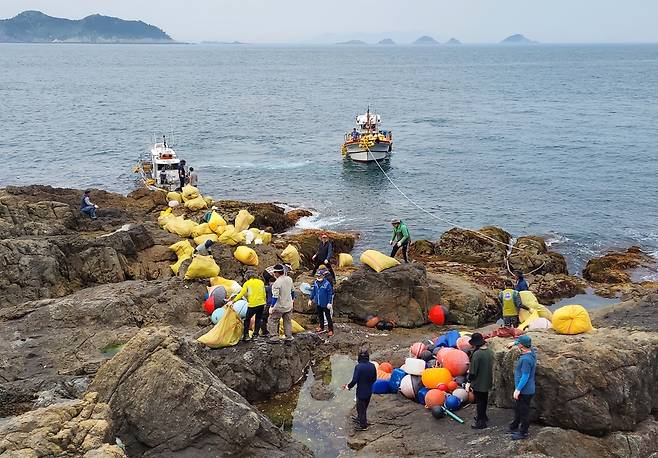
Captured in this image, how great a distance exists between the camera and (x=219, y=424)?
9055 mm

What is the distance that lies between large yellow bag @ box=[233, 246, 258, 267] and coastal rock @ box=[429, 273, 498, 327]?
522cm

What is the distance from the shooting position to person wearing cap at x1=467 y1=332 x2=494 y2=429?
9.98 meters

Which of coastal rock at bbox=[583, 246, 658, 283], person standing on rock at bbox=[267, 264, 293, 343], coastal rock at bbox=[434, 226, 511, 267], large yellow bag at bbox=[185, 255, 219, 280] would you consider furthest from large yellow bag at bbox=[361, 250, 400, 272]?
coastal rock at bbox=[583, 246, 658, 283]

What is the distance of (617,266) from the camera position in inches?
969

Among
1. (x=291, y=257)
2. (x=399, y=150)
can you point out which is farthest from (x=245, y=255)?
(x=399, y=150)

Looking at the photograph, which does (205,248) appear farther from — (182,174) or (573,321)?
(182,174)

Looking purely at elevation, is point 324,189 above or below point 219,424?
below

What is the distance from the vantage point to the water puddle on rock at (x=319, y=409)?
10.7m

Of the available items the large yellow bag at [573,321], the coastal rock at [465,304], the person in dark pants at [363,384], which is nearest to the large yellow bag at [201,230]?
the coastal rock at [465,304]

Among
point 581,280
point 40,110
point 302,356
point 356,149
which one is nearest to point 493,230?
point 581,280

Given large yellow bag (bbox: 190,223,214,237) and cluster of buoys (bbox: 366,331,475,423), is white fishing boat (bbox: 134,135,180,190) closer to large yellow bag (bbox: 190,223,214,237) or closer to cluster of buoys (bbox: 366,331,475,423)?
large yellow bag (bbox: 190,223,214,237)

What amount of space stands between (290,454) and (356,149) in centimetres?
3651

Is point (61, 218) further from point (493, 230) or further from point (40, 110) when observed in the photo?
point (40, 110)

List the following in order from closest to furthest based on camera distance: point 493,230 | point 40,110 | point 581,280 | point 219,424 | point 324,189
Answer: point 219,424
point 581,280
point 493,230
point 324,189
point 40,110
